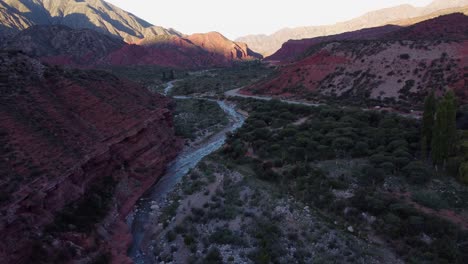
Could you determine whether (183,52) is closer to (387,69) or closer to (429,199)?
(387,69)

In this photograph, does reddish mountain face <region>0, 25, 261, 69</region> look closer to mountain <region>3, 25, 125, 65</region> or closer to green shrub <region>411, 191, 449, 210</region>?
mountain <region>3, 25, 125, 65</region>

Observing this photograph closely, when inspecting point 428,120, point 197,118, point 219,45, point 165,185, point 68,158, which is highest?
point 219,45

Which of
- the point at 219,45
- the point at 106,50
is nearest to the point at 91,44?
the point at 106,50

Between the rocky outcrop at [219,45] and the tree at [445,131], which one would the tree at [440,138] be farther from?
the rocky outcrop at [219,45]

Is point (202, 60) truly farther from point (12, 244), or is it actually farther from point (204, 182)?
point (12, 244)

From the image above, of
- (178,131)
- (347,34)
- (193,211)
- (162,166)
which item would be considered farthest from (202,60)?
(193,211)

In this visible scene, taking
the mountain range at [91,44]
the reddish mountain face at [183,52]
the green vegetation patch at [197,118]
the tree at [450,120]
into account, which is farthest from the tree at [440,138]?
the reddish mountain face at [183,52]

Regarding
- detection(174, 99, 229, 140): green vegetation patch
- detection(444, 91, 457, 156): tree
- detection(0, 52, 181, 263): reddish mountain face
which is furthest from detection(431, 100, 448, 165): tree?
detection(174, 99, 229, 140): green vegetation patch

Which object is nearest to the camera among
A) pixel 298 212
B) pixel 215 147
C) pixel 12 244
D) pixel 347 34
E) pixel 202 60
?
pixel 12 244
